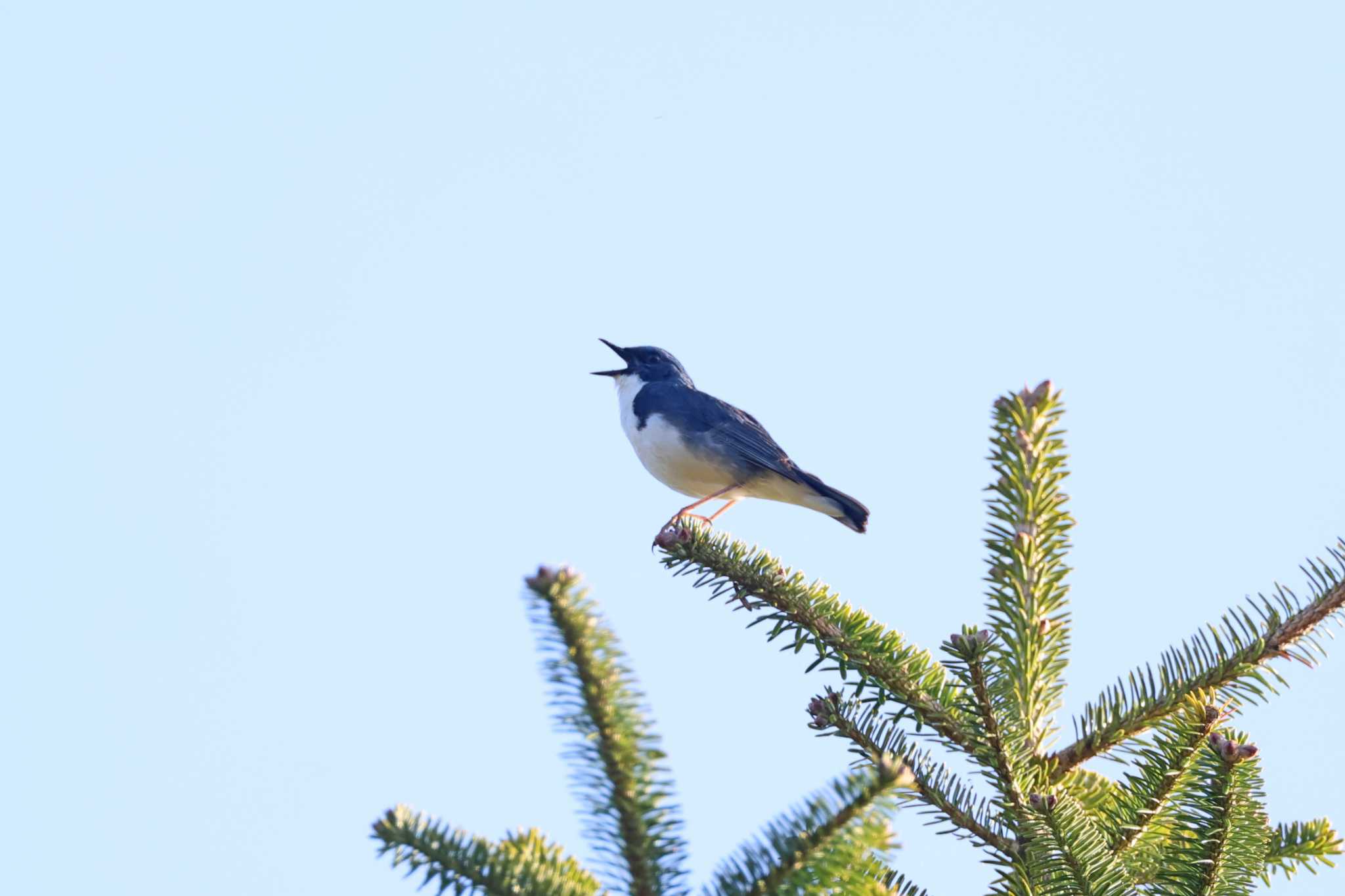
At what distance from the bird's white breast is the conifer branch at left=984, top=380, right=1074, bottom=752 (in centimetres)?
618

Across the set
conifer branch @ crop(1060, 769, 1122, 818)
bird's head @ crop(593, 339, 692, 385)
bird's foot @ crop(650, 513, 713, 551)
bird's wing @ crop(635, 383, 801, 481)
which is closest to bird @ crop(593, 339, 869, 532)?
bird's wing @ crop(635, 383, 801, 481)

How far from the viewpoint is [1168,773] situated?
11.3 feet

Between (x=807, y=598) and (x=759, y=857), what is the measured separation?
5.64ft

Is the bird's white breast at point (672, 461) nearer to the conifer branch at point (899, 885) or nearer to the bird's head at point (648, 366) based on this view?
the bird's head at point (648, 366)

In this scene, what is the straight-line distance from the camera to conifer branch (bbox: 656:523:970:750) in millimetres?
3576

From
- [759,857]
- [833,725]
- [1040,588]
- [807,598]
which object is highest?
[807,598]

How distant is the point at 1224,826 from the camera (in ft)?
9.93

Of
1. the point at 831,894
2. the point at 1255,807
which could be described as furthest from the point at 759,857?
the point at 1255,807

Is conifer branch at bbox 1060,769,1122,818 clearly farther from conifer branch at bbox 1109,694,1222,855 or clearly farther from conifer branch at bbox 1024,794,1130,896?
conifer branch at bbox 1024,794,1130,896

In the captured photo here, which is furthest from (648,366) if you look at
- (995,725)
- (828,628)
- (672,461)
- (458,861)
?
(458,861)

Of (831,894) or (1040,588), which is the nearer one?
(831,894)

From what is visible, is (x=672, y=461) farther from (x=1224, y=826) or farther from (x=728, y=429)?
(x=1224, y=826)

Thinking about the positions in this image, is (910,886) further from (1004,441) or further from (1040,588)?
(1004,441)

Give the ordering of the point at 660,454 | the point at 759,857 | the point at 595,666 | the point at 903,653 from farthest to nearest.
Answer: the point at 660,454
the point at 903,653
the point at 595,666
the point at 759,857
